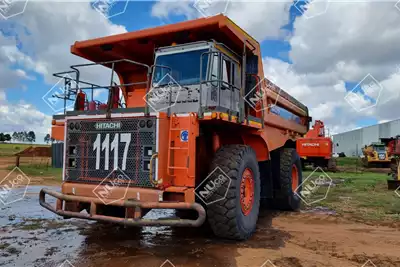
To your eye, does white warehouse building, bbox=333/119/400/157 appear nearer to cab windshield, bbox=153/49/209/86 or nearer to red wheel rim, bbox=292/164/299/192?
red wheel rim, bbox=292/164/299/192

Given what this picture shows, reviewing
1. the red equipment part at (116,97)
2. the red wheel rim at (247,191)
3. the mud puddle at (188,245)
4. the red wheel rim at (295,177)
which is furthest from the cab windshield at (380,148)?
the red equipment part at (116,97)

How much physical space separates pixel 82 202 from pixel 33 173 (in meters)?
14.6

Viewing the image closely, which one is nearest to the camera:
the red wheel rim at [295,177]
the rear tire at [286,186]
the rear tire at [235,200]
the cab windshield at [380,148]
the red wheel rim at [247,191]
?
the rear tire at [235,200]

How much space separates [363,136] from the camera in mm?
50594

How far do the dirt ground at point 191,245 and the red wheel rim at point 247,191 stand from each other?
1.70ft

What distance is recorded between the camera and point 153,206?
14.6ft

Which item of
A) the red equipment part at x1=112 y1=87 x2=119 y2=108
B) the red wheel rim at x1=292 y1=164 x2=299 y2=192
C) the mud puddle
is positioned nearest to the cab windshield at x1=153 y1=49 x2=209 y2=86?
the red equipment part at x1=112 y1=87 x2=119 y2=108

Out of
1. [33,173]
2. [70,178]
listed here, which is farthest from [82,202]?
[33,173]

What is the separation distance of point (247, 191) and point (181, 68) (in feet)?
7.52

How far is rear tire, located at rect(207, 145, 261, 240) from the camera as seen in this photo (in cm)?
499

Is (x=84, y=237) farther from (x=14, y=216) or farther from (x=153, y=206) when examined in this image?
(x=14, y=216)

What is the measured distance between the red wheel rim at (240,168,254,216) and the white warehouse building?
1511 inches

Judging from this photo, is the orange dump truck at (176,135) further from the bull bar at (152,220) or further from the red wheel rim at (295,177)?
the red wheel rim at (295,177)

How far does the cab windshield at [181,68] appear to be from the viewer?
19.2ft
